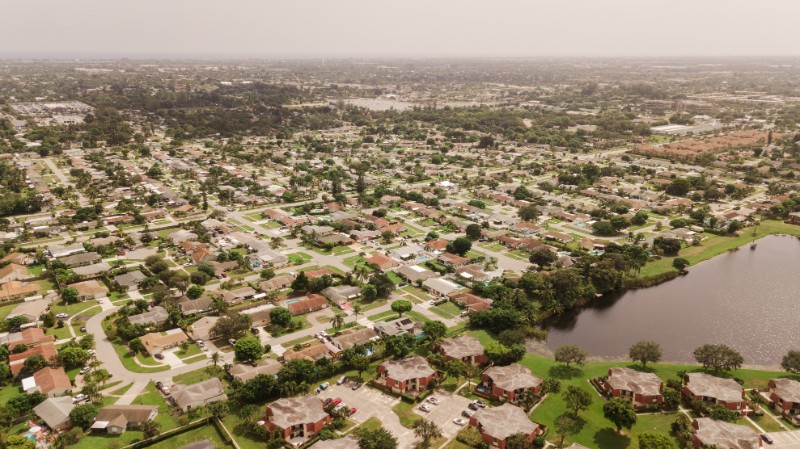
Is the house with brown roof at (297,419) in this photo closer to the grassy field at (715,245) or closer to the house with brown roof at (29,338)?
the house with brown roof at (29,338)

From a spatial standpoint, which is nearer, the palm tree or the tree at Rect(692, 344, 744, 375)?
the tree at Rect(692, 344, 744, 375)

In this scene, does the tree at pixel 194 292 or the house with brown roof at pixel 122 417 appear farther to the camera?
the tree at pixel 194 292

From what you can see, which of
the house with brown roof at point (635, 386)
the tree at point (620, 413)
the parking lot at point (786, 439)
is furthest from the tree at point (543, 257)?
the parking lot at point (786, 439)

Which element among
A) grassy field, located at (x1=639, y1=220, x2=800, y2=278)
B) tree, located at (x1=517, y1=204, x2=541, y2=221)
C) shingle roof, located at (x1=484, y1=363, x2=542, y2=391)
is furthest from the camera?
tree, located at (x1=517, y1=204, x2=541, y2=221)

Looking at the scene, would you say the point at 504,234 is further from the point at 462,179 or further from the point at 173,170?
the point at 173,170

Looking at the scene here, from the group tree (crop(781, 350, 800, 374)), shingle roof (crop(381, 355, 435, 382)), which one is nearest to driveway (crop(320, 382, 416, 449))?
shingle roof (crop(381, 355, 435, 382))

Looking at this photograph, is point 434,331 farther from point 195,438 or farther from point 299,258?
point 299,258

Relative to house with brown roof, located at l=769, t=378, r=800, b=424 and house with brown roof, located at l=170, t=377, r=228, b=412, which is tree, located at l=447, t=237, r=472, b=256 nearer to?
house with brown roof, located at l=769, t=378, r=800, b=424
